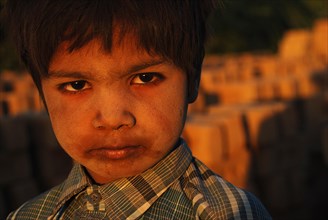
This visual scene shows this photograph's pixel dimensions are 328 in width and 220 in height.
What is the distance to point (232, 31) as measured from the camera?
17984 millimetres

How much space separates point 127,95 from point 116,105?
0.11ft

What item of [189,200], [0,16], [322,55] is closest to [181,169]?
[189,200]

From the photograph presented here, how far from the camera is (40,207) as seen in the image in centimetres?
145

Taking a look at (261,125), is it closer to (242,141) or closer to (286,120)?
(242,141)

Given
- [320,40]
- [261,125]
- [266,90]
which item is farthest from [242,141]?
[320,40]

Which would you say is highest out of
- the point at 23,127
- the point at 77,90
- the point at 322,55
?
the point at 77,90

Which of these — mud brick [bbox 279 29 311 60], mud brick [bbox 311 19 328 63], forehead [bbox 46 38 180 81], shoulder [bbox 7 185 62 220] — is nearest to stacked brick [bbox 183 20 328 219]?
shoulder [bbox 7 185 62 220]

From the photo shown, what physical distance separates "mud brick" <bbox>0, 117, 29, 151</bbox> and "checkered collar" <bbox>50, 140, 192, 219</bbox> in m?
1.79

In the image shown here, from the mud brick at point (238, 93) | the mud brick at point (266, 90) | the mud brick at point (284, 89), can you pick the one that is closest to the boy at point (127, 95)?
the mud brick at point (238, 93)

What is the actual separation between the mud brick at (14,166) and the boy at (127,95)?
177cm

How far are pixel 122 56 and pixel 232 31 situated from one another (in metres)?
17.1

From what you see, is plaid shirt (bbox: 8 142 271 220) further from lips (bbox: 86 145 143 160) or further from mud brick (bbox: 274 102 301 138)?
mud brick (bbox: 274 102 301 138)

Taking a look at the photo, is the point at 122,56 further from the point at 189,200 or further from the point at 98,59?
the point at 189,200

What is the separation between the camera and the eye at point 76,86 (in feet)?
4.05
